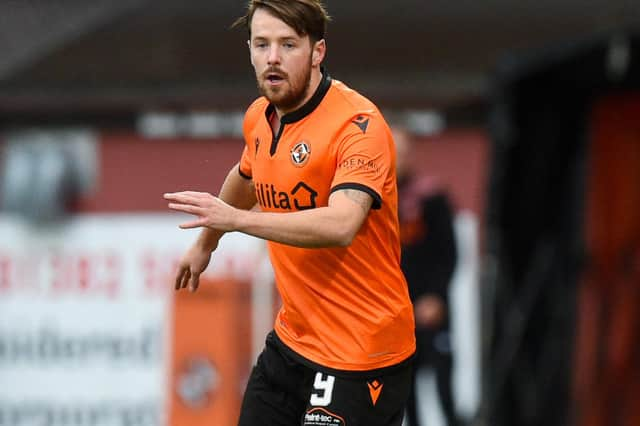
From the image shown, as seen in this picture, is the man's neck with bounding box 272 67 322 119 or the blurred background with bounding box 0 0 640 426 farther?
the blurred background with bounding box 0 0 640 426

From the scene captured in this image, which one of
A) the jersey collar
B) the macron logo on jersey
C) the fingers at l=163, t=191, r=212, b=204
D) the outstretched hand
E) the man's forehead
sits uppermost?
the man's forehead

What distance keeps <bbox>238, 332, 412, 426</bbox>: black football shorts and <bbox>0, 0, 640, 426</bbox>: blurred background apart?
9.87 feet

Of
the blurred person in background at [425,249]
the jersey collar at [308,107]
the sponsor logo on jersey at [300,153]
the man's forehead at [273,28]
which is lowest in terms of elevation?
the blurred person in background at [425,249]

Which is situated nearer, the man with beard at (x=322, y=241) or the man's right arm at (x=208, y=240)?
the man with beard at (x=322, y=241)

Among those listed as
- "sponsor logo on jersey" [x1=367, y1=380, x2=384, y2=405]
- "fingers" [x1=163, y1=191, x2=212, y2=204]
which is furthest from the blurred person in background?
"fingers" [x1=163, y1=191, x2=212, y2=204]

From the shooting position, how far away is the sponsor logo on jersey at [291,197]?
15.4 feet

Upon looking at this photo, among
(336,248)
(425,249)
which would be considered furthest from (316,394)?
(425,249)

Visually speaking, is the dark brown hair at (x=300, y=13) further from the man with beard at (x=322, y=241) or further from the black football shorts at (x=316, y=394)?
the black football shorts at (x=316, y=394)

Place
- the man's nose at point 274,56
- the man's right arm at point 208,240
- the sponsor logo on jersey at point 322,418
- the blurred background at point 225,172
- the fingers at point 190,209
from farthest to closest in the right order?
the blurred background at point 225,172 < the man's right arm at point 208,240 < the sponsor logo on jersey at point 322,418 < the man's nose at point 274,56 < the fingers at point 190,209

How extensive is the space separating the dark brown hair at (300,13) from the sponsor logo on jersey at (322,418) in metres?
1.13

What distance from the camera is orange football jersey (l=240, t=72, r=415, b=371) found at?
4.67 m

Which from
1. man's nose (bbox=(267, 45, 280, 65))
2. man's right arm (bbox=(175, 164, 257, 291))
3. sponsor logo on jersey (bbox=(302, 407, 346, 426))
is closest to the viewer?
man's nose (bbox=(267, 45, 280, 65))

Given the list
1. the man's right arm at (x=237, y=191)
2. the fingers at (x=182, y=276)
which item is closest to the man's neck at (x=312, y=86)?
the man's right arm at (x=237, y=191)

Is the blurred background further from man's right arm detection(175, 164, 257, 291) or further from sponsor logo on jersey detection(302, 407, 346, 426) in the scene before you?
sponsor logo on jersey detection(302, 407, 346, 426)
